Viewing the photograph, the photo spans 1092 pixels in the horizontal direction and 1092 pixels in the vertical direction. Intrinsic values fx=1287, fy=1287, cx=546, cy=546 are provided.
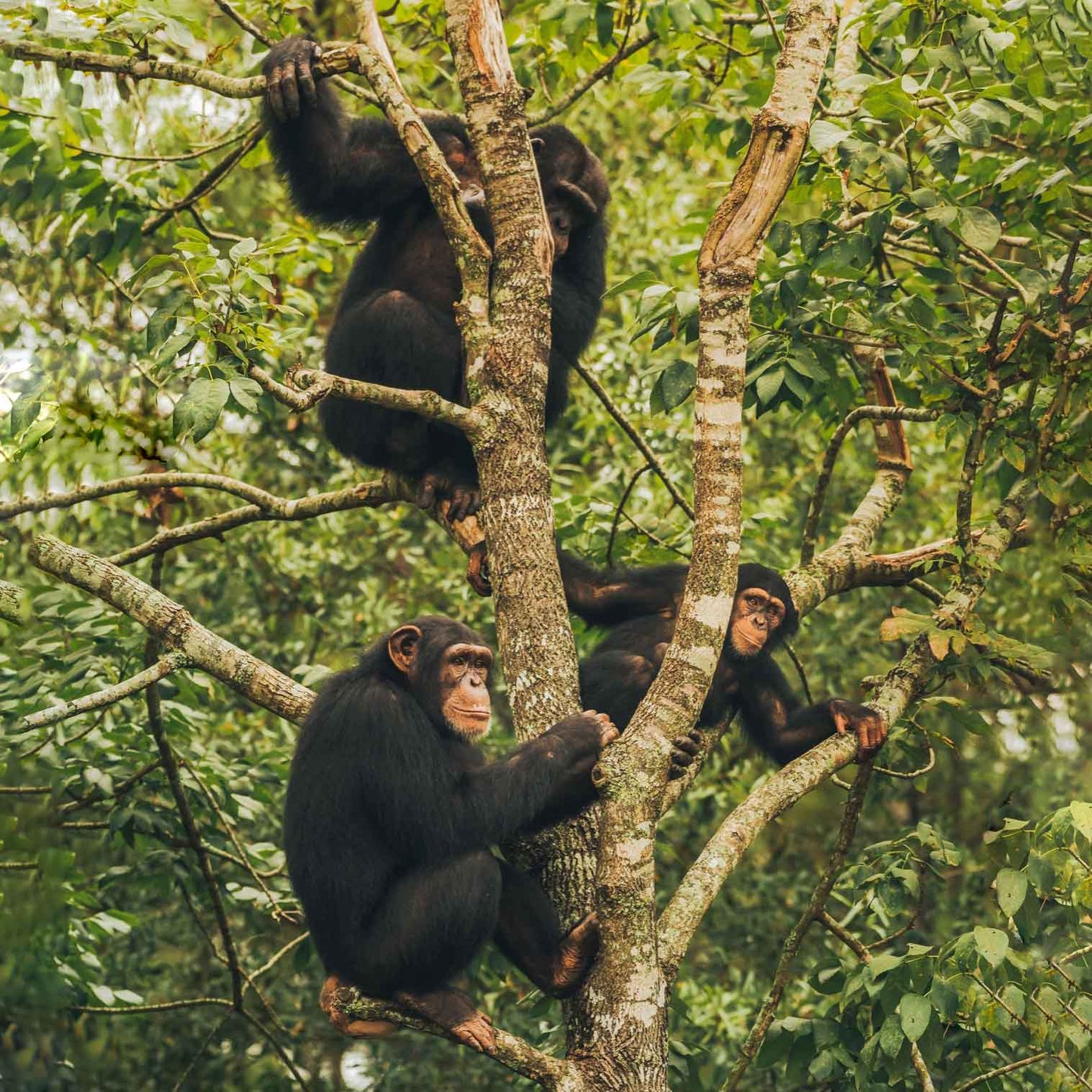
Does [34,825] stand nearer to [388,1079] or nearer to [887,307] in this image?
[887,307]

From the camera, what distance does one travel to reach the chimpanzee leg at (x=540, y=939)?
10.4ft

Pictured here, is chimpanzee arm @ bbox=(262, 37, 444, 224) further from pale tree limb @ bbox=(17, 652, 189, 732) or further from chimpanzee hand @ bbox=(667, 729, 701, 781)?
chimpanzee hand @ bbox=(667, 729, 701, 781)

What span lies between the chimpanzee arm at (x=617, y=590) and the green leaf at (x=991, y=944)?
2246 millimetres

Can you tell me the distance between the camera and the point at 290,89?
4402 millimetres

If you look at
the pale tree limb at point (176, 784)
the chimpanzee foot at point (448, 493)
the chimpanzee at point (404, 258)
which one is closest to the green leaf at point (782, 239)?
the chimpanzee at point (404, 258)

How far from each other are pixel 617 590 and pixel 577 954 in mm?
2381

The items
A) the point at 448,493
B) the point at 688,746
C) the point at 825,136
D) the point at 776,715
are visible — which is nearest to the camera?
the point at 825,136

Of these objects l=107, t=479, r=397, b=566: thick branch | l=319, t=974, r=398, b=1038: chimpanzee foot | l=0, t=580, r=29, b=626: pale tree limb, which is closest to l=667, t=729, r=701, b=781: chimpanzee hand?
l=319, t=974, r=398, b=1038: chimpanzee foot

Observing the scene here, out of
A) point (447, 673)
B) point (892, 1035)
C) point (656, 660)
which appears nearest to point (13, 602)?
point (447, 673)

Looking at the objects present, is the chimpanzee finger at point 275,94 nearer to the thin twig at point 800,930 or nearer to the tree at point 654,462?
the tree at point 654,462

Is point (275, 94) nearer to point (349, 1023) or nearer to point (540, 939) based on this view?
point (540, 939)

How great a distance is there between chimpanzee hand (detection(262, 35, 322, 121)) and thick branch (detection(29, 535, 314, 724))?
5.52ft

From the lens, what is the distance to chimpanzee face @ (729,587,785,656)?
16.9ft

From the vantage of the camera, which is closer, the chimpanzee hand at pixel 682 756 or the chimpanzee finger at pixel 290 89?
the chimpanzee hand at pixel 682 756
